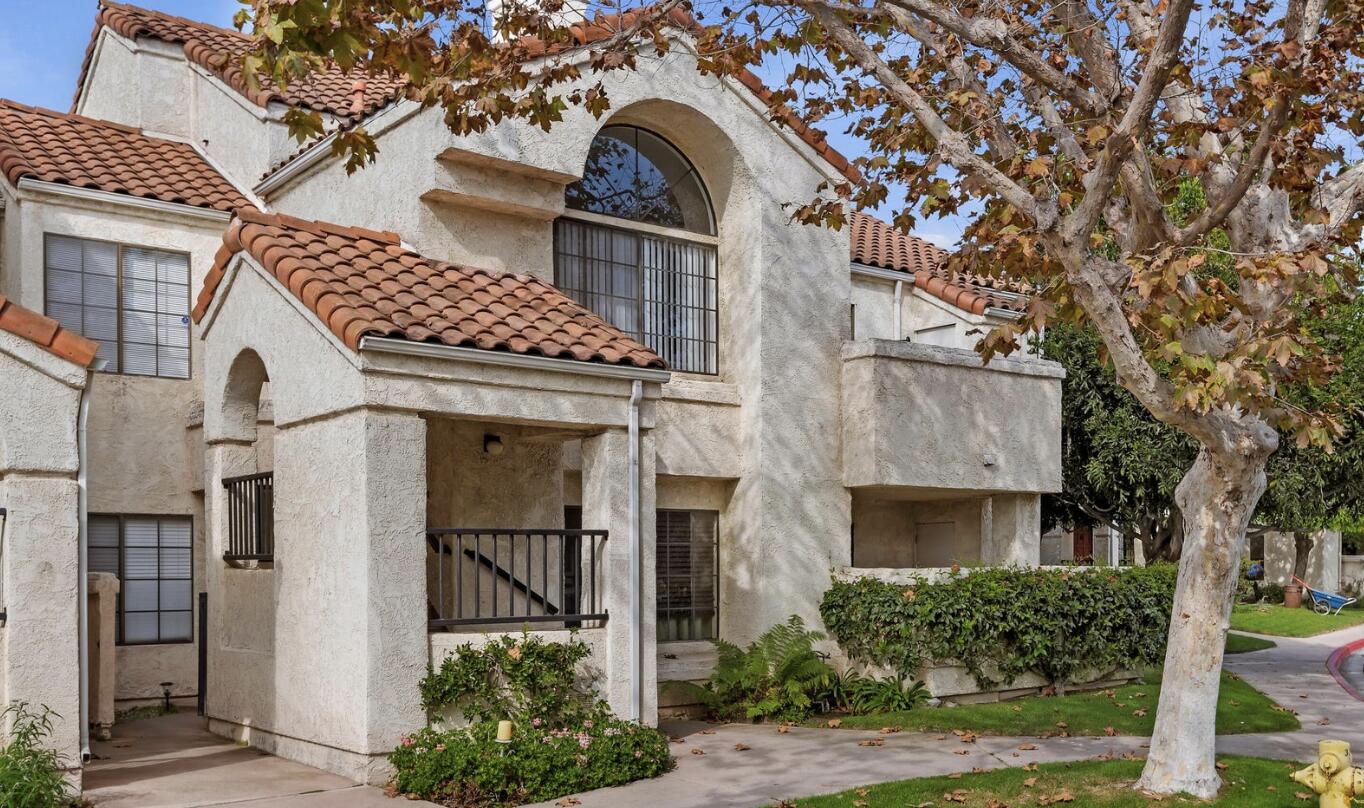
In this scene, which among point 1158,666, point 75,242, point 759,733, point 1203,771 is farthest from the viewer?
point 1158,666

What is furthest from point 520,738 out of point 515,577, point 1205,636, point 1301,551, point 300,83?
point 1301,551

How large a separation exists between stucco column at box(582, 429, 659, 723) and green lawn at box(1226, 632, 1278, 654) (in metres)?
15.9

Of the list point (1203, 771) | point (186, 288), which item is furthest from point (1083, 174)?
point (186, 288)

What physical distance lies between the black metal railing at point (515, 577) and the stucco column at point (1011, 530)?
627 centimetres

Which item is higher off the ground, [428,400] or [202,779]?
[428,400]

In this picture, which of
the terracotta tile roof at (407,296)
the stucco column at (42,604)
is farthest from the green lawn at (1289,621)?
the stucco column at (42,604)

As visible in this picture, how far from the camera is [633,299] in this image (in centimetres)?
1538

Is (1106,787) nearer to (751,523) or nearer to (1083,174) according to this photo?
(1083,174)

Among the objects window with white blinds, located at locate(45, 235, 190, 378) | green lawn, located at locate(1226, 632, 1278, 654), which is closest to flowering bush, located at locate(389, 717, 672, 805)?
window with white blinds, located at locate(45, 235, 190, 378)

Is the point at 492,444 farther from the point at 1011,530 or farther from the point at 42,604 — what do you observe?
the point at 1011,530

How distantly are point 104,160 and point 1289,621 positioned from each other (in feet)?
90.8

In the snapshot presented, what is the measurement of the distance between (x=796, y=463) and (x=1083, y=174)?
641 cm

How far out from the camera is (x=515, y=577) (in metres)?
13.5

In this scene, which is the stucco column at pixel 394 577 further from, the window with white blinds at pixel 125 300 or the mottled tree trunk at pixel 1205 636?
the window with white blinds at pixel 125 300
